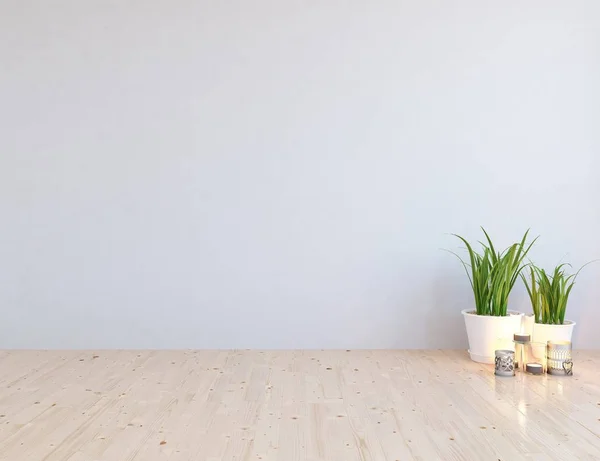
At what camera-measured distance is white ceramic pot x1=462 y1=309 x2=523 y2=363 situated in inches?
121

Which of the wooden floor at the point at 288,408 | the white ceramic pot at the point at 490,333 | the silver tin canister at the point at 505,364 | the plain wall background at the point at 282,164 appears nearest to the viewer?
the wooden floor at the point at 288,408

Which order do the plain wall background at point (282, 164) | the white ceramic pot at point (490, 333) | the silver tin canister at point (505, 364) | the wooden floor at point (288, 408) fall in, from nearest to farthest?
the wooden floor at point (288, 408), the silver tin canister at point (505, 364), the white ceramic pot at point (490, 333), the plain wall background at point (282, 164)

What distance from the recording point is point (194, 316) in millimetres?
3443

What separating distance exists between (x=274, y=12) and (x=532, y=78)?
122 centimetres

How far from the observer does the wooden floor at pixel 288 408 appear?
1992mm

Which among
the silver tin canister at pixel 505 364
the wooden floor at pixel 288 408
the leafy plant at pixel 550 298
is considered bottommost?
the wooden floor at pixel 288 408

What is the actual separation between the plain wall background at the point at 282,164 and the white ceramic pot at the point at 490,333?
325 mm

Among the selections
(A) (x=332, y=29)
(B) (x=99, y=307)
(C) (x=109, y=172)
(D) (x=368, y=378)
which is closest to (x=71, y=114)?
(C) (x=109, y=172)

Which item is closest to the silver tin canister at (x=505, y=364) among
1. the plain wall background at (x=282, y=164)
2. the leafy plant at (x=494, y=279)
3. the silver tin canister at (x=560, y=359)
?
the silver tin canister at (x=560, y=359)

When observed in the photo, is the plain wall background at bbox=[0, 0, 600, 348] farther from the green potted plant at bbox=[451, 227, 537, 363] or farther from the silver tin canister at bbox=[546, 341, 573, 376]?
the silver tin canister at bbox=[546, 341, 573, 376]

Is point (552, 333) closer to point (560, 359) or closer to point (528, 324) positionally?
point (528, 324)

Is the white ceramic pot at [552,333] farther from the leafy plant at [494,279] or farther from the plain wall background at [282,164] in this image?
the plain wall background at [282,164]

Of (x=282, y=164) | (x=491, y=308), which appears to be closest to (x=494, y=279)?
(x=491, y=308)

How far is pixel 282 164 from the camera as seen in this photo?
135 inches
